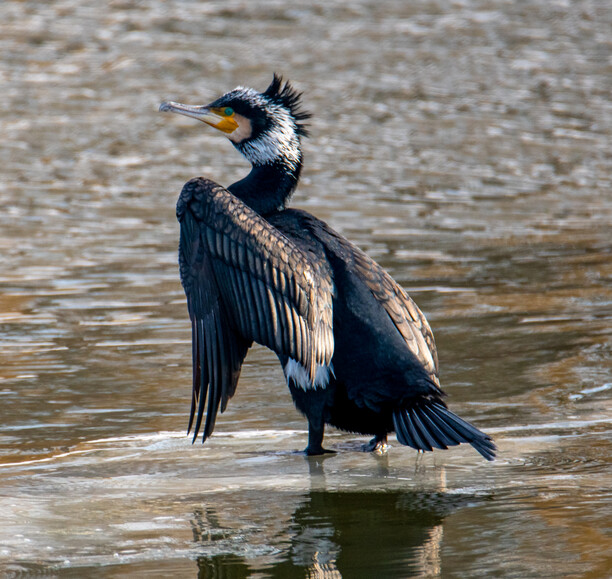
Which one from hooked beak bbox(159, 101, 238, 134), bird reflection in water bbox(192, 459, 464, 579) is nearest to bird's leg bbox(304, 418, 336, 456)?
bird reflection in water bbox(192, 459, 464, 579)

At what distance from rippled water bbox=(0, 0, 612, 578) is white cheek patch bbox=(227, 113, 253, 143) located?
131 cm

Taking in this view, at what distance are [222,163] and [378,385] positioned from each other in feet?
28.9

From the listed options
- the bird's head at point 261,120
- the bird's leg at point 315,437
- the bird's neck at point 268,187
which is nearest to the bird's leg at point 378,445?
the bird's leg at point 315,437

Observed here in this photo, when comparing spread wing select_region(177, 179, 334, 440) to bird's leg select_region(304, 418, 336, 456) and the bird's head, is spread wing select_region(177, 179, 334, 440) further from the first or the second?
the bird's head

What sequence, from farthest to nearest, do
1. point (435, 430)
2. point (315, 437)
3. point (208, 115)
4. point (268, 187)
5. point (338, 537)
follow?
point (208, 115), point (268, 187), point (315, 437), point (435, 430), point (338, 537)

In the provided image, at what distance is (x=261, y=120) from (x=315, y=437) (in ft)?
5.25

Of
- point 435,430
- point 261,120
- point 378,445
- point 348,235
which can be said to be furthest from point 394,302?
point 348,235

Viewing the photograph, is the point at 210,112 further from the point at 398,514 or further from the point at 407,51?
the point at 407,51

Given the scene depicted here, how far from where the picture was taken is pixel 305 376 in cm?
484

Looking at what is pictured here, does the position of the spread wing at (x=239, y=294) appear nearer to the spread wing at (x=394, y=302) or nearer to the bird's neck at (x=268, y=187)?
the spread wing at (x=394, y=302)

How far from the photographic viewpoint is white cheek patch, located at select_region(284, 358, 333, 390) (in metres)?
4.84

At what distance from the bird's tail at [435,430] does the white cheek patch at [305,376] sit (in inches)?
14.0

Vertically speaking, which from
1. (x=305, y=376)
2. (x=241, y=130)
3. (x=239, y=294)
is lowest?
(x=305, y=376)

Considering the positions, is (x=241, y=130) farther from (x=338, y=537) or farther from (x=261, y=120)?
(x=338, y=537)
